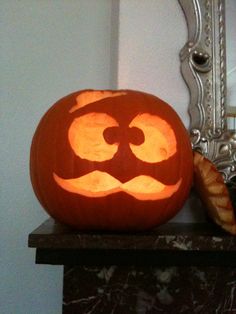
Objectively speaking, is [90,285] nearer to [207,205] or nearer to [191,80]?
[207,205]

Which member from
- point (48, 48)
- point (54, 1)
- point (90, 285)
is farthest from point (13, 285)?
point (54, 1)

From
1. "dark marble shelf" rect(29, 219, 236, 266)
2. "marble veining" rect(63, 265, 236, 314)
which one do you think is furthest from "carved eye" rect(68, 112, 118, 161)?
"marble veining" rect(63, 265, 236, 314)

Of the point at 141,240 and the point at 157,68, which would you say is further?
the point at 157,68

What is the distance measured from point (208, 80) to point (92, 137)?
42cm

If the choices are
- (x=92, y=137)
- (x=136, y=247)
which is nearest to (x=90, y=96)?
(x=92, y=137)

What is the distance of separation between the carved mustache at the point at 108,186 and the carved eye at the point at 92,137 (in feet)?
0.11

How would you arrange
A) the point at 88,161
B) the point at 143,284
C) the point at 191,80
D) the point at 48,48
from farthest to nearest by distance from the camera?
the point at 48,48
the point at 191,80
the point at 143,284
the point at 88,161

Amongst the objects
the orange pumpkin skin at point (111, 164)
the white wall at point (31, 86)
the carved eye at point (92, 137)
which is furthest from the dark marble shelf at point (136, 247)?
the white wall at point (31, 86)

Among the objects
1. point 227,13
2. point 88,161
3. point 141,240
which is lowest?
point 141,240

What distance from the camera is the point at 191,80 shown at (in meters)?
0.82

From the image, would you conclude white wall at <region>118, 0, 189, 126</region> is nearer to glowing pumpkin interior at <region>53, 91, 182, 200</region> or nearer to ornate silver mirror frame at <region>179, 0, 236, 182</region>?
ornate silver mirror frame at <region>179, 0, 236, 182</region>

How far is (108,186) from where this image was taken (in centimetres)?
56

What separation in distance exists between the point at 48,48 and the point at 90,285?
694 mm

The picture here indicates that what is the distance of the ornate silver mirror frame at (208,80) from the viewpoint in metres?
0.80
